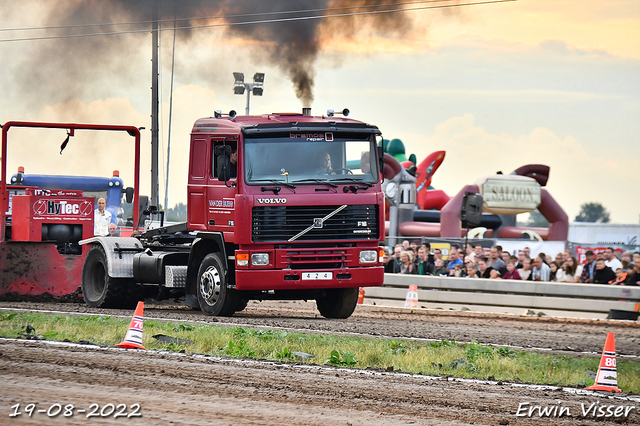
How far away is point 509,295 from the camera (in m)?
18.5

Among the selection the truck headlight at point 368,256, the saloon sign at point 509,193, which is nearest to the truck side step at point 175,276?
the truck headlight at point 368,256

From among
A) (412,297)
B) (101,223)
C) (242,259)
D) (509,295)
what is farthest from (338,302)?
(101,223)

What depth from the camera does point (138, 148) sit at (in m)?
17.4

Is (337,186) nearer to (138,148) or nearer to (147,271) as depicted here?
(147,271)

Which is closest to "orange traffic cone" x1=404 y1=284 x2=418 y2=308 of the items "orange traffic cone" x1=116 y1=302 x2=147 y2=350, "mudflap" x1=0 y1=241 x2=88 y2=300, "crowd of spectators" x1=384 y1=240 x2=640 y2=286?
"crowd of spectators" x1=384 y1=240 x2=640 y2=286

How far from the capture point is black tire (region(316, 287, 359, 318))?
15.1m

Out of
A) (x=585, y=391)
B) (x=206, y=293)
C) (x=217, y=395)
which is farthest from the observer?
(x=206, y=293)

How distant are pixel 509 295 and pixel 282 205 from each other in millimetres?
7035

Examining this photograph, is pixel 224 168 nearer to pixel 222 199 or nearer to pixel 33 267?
pixel 222 199

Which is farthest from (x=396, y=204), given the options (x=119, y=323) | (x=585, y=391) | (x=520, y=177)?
(x=585, y=391)

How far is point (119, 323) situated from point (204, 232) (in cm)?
237

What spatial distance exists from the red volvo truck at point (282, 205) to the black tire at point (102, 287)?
2.06 meters

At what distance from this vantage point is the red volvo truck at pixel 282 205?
13.4 m

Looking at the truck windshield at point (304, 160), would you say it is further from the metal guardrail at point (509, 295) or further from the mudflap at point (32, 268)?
the metal guardrail at point (509, 295)
